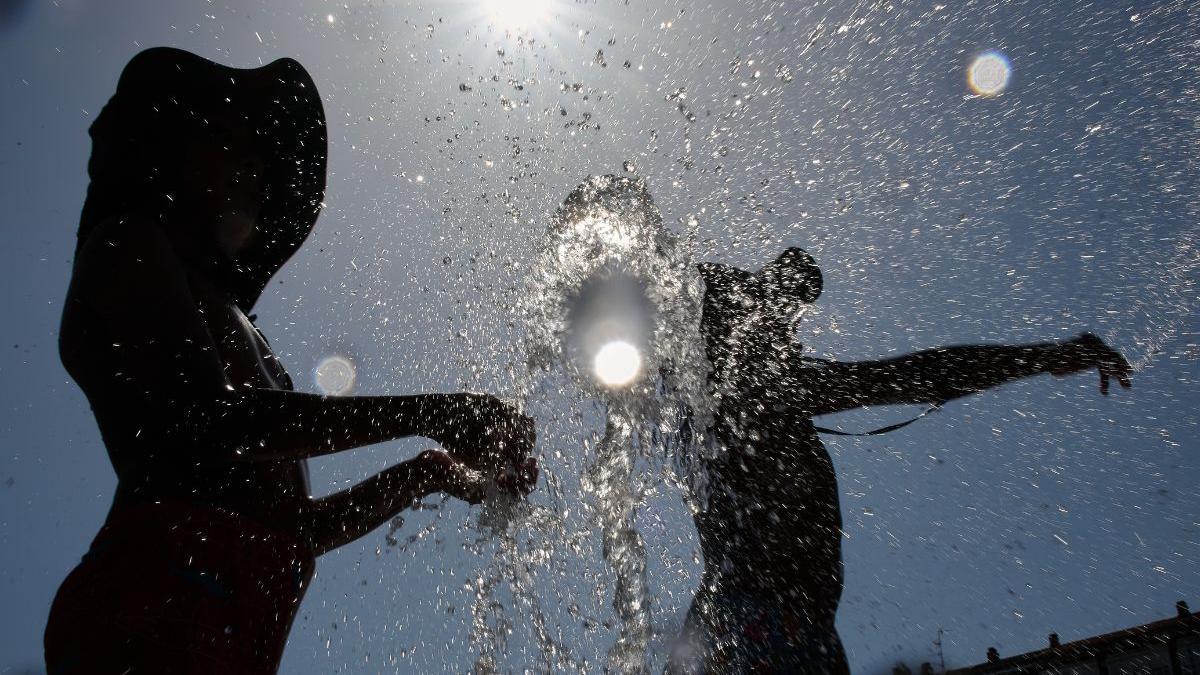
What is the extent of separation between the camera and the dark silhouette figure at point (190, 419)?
106 cm

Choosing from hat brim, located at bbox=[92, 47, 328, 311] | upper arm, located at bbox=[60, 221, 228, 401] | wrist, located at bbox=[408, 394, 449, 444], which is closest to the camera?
upper arm, located at bbox=[60, 221, 228, 401]

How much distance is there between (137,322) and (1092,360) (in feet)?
10.1

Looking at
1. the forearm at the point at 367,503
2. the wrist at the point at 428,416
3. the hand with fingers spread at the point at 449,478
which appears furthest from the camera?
the hand with fingers spread at the point at 449,478

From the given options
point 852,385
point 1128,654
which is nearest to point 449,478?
point 852,385

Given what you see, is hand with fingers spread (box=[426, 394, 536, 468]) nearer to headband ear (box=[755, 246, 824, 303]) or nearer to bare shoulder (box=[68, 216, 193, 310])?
bare shoulder (box=[68, 216, 193, 310])

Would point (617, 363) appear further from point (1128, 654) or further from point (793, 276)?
point (1128, 654)

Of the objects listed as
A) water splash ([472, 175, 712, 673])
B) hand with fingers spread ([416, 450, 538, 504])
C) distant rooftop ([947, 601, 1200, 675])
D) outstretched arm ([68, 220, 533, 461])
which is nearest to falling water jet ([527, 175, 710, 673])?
water splash ([472, 175, 712, 673])

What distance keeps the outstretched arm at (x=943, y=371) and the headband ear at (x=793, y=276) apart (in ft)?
1.36

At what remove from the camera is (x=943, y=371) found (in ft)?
9.35

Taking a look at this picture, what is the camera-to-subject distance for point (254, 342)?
5.48ft

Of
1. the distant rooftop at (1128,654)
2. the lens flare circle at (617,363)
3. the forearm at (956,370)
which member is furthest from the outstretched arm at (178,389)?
the distant rooftop at (1128,654)

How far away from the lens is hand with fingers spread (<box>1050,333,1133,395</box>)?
2.76 meters

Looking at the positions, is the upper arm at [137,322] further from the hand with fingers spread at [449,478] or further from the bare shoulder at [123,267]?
the hand with fingers spread at [449,478]

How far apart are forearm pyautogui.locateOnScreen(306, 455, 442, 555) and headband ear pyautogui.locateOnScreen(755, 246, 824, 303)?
1.85 metres
